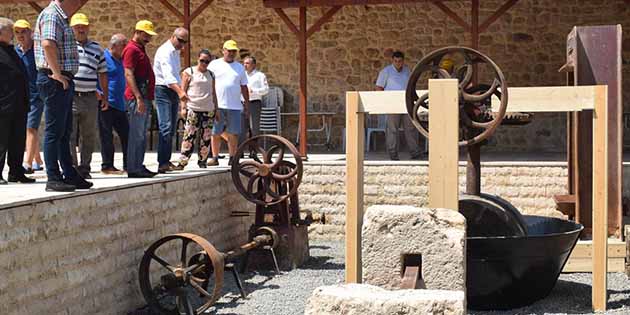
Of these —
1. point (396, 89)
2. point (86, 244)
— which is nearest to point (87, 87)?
point (86, 244)

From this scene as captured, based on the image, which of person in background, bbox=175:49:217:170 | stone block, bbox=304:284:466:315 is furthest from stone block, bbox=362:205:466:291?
person in background, bbox=175:49:217:170

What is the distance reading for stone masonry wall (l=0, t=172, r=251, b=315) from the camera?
194 inches

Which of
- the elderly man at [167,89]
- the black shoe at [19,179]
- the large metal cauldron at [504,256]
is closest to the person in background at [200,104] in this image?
the elderly man at [167,89]

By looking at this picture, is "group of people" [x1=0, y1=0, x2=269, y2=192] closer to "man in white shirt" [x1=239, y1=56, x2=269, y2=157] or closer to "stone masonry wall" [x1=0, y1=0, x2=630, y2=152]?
"man in white shirt" [x1=239, y1=56, x2=269, y2=157]

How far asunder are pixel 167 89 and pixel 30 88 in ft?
3.94

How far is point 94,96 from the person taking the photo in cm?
747

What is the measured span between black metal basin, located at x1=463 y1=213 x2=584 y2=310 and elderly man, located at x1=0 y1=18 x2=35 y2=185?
11.0 ft

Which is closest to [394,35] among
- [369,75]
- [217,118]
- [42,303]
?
[369,75]

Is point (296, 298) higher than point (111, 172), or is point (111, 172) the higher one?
point (111, 172)

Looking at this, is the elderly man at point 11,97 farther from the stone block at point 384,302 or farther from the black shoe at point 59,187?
the stone block at point 384,302

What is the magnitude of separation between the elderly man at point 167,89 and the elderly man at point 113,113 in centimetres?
36

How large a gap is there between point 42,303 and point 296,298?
243 centimetres

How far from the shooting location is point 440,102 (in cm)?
556

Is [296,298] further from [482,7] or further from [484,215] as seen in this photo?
[482,7]
